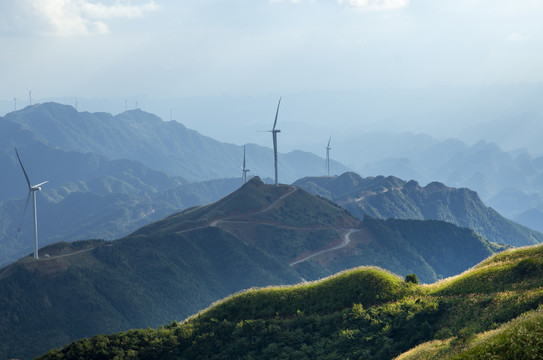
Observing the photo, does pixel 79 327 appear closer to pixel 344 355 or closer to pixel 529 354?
pixel 344 355

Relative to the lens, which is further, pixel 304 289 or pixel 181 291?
pixel 181 291

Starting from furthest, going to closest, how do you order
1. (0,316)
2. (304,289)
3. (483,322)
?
(0,316)
(304,289)
(483,322)

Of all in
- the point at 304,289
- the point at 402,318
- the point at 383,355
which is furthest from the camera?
the point at 304,289

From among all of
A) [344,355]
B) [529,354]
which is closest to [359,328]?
[344,355]

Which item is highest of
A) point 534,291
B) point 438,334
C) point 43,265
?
point 534,291

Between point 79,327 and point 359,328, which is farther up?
point 359,328

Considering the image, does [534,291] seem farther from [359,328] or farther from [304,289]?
[304,289]
